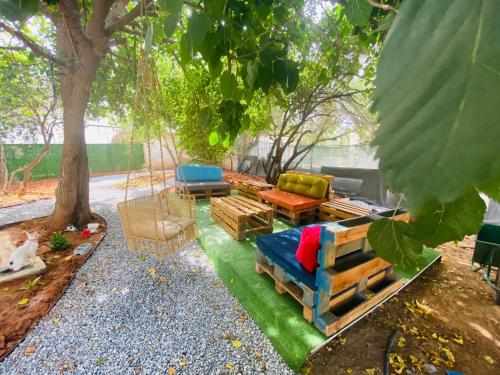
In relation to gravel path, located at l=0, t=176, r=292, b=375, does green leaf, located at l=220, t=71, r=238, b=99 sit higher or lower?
higher

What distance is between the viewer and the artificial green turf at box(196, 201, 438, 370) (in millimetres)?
1714

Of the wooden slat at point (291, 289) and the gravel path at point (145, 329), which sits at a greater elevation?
the wooden slat at point (291, 289)

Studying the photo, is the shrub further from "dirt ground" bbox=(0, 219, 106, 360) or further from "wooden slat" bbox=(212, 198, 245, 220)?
"wooden slat" bbox=(212, 198, 245, 220)

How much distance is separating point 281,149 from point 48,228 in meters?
5.90

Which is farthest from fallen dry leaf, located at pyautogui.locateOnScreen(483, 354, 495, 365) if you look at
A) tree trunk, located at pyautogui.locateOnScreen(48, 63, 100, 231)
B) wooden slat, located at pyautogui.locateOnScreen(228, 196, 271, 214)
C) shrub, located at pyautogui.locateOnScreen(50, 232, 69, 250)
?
tree trunk, located at pyautogui.locateOnScreen(48, 63, 100, 231)

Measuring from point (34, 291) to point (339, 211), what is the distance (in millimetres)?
3972

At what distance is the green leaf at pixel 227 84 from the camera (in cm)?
77

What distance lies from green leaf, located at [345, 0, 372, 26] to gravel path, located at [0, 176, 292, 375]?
199 centimetres

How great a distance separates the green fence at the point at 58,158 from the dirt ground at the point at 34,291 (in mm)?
7561

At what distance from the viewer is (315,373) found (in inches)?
61.6

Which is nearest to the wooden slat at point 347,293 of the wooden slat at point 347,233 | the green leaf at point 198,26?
the wooden slat at point 347,233

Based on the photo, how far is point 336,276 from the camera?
5.59 feet

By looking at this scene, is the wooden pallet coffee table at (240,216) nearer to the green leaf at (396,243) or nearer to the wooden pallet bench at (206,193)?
the wooden pallet bench at (206,193)

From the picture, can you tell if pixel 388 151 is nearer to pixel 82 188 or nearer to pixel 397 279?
pixel 397 279
